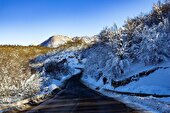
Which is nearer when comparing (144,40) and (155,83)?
(155,83)

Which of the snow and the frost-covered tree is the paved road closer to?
the snow

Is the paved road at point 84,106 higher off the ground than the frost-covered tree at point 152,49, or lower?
lower

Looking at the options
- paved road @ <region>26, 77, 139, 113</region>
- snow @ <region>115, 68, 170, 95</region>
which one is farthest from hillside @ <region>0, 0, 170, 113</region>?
paved road @ <region>26, 77, 139, 113</region>

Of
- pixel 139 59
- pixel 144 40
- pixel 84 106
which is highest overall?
pixel 144 40

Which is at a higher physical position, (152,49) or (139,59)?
(152,49)

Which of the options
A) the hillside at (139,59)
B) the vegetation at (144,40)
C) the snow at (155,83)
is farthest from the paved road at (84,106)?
the vegetation at (144,40)

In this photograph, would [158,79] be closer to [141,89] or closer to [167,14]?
[141,89]

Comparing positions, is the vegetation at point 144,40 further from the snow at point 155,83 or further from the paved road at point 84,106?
the paved road at point 84,106

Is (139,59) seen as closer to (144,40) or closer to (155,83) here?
(144,40)

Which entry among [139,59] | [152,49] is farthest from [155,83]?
[139,59]

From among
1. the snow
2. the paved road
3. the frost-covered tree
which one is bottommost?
the paved road

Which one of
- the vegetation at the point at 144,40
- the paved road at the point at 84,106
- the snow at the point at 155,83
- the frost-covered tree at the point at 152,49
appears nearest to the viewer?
the paved road at the point at 84,106

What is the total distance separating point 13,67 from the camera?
6266 cm

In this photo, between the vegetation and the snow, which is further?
the vegetation
